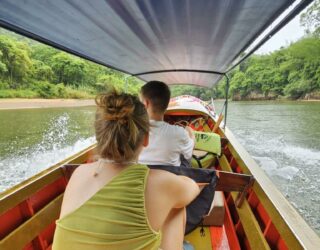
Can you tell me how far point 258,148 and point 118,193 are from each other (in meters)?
9.14

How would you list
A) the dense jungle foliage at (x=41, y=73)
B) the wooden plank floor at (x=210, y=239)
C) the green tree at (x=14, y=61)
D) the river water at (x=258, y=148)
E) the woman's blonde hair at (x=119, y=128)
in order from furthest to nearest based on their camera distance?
1. the green tree at (x=14, y=61)
2. the dense jungle foliage at (x=41, y=73)
3. the river water at (x=258, y=148)
4. the wooden plank floor at (x=210, y=239)
5. the woman's blonde hair at (x=119, y=128)

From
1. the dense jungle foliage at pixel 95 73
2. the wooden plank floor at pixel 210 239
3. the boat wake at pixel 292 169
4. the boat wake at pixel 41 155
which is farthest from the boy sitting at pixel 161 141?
the dense jungle foliage at pixel 95 73

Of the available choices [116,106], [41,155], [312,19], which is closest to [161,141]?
[116,106]

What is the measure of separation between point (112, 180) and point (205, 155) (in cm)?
171

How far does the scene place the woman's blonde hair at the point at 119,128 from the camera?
91 cm

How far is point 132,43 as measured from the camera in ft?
7.78

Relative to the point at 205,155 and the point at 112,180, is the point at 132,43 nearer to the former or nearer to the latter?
the point at 205,155

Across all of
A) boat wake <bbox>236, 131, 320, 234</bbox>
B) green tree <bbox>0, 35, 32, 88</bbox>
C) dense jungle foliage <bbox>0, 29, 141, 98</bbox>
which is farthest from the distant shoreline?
boat wake <bbox>236, 131, 320, 234</bbox>

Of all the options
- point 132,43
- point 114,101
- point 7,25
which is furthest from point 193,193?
point 132,43

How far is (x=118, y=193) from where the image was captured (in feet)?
2.71

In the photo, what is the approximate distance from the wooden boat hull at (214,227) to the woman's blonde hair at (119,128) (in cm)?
64

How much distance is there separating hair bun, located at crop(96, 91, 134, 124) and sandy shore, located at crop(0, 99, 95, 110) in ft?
78.3

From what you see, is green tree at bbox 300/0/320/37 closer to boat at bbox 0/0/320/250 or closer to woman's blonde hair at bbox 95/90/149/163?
boat at bbox 0/0/320/250

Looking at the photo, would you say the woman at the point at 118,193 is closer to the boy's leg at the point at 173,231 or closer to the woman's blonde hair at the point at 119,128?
the woman's blonde hair at the point at 119,128
